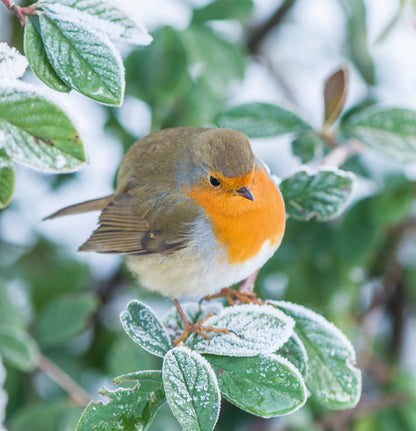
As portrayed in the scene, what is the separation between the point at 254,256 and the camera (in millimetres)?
1339

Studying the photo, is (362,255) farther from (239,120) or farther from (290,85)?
(290,85)

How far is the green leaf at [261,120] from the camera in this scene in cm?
145

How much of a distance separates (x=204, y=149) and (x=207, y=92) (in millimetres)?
674

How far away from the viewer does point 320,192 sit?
4.11ft

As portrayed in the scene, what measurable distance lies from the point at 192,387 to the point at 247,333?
0.15 m

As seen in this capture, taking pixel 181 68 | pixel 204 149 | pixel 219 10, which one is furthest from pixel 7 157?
pixel 219 10

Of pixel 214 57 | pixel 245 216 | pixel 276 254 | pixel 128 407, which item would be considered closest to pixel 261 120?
pixel 245 216

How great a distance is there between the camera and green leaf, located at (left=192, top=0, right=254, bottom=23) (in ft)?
5.61

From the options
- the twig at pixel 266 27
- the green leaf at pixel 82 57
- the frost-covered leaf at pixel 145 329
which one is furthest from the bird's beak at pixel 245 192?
the twig at pixel 266 27

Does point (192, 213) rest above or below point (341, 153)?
below

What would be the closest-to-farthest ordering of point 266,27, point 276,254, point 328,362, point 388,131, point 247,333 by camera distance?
point 247,333, point 328,362, point 388,131, point 276,254, point 266,27

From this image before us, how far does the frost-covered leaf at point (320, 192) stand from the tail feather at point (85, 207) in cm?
54

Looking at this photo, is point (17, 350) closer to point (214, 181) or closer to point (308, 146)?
point (214, 181)

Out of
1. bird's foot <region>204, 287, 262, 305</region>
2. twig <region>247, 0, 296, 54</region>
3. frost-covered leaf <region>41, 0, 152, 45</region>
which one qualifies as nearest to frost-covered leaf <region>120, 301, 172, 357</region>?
bird's foot <region>204, 287, 262, 305</region>
